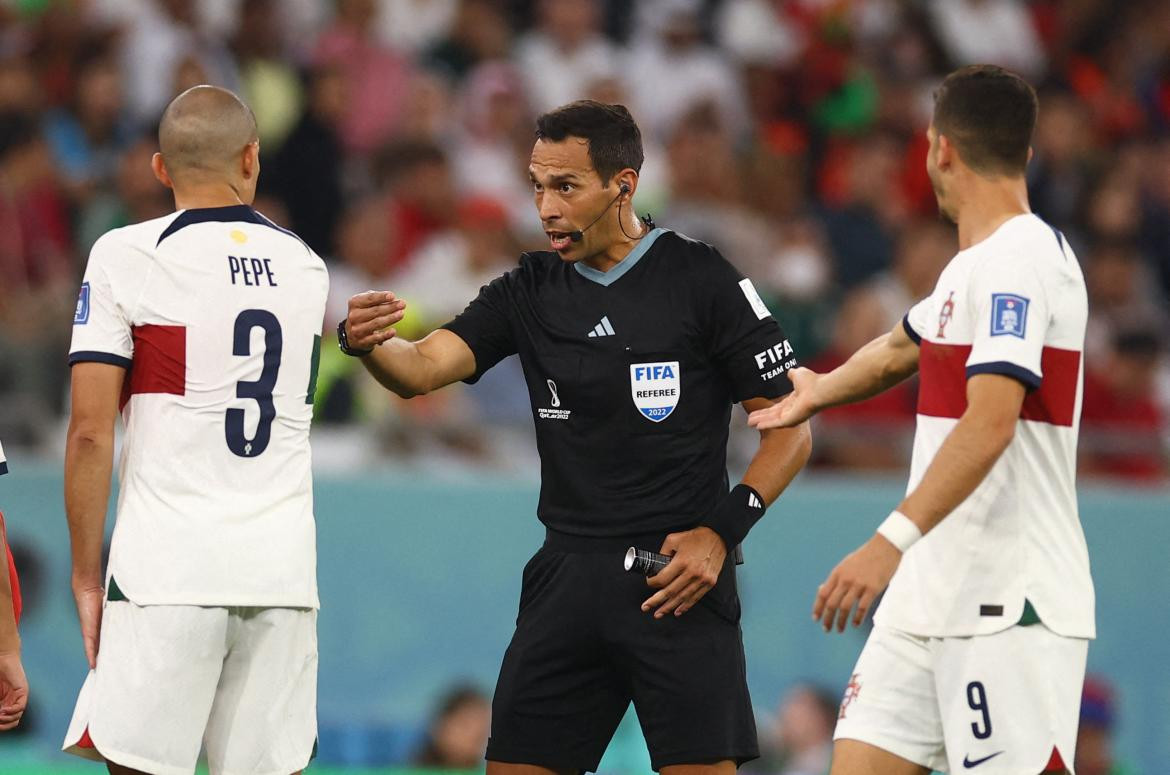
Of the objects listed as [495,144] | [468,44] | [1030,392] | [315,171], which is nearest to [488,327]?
[1030,392]

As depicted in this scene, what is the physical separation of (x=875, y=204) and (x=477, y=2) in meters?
3.15

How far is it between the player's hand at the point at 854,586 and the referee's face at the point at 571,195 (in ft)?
4.69

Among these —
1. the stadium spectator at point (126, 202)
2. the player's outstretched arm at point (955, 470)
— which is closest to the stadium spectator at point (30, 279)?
the stadium spectator at point (126, 202)

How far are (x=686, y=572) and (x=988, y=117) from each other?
1.52m

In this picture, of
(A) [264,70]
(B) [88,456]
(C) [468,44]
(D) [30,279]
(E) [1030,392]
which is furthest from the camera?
(C) [468,44]

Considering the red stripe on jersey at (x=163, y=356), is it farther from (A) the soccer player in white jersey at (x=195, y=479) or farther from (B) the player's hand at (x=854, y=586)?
(B) the player's hand at (x=854, y=586)

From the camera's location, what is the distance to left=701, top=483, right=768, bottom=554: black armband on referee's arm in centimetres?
520

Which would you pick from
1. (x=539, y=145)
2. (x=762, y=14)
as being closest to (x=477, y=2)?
(x=762, y=14)

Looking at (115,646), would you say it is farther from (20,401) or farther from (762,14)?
(762,14)

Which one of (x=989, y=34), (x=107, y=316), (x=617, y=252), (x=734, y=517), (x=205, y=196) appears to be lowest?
(x=734, y=517)

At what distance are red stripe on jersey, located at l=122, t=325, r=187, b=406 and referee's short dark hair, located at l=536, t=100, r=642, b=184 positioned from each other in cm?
125

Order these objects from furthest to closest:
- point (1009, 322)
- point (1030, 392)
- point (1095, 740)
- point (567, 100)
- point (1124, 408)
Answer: point (567, 100), point (1124, 408), point (1095, 740), point (1030, 392), point (1009, 322)

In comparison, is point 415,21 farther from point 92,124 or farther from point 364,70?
point 92,124

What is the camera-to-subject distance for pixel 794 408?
5082 millimetres
